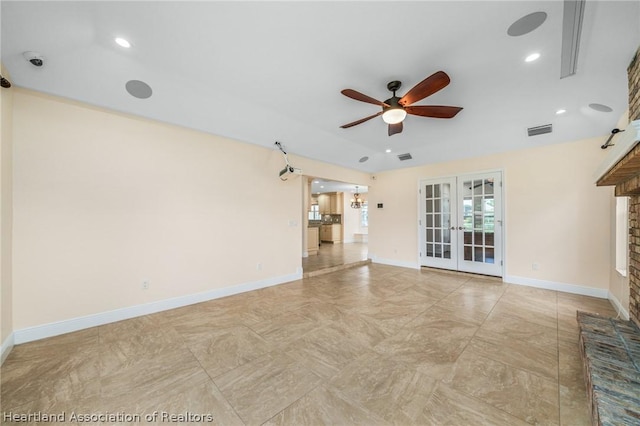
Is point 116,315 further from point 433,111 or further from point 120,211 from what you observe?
point 433,111

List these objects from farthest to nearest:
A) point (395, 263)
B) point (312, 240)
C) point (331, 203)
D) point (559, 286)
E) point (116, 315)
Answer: point (331, 203)
point (312, 240)
point (395, 263)
point (559, 286)
point (116, 315)

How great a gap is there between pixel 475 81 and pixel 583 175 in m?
3.01

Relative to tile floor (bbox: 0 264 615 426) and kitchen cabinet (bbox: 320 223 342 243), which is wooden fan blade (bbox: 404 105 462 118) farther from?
kitchen cabinet (bbox: 320 223 342 243)

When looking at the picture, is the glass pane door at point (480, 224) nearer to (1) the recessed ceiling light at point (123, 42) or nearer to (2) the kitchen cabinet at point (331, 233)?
(1) the recessed ceiling light at point (123, 42)

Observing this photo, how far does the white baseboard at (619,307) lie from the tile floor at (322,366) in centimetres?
10

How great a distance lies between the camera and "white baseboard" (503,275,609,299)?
3.82 metres

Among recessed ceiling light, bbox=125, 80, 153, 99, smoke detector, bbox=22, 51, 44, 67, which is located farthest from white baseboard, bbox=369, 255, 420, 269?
smoke detector, bbox=22, 51, 44, 67

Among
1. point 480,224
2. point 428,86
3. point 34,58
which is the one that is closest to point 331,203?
point 480,224

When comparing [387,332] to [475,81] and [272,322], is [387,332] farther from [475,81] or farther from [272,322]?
[475,81]

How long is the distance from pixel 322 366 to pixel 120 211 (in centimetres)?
309

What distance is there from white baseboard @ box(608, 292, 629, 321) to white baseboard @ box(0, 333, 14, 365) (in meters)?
6.76

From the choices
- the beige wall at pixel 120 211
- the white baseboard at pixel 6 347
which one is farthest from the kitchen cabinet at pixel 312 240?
the white baseboard at pixel 6 347

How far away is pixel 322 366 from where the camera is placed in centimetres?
210

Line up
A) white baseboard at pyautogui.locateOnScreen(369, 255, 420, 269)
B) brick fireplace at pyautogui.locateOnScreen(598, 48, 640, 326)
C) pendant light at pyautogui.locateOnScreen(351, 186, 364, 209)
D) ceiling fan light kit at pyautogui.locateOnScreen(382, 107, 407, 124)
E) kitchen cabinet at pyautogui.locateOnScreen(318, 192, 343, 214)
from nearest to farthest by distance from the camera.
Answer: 1. brick fireplace at pyautogui.locateOnScreen(598, 48, 640, 326)
2. ceiling fan light kit at pyautogui.locateOnScreen(382, 107, 407, 124)
3. white baseboard at pyautogui.locateOnScreen(369, 255, 420, 269)
4. kitchen cabinet at pyautogui.locateOnScreen(318, 192, 343, 214)
5. pendant light at pyautogui.locateOnScreen(351, 186, 364, 209)
